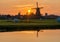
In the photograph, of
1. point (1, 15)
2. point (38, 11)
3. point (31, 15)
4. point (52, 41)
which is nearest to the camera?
point (52, 41)

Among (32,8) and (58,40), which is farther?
(32,8)

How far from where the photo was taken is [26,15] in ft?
379

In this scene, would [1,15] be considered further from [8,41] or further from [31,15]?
[8,41]

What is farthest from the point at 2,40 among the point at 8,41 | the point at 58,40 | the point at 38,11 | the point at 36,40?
the point at 38,11

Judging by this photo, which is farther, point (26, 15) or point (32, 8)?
point (26, 15)

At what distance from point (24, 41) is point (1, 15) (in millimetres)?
108727

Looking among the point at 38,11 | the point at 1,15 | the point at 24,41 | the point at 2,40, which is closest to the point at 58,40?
the point at 24,41

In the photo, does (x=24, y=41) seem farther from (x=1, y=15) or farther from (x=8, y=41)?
(x=1, y=15)

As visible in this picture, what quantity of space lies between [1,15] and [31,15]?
29441 millimetres

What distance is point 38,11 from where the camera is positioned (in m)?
100

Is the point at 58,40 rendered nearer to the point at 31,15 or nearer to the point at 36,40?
the point at 36,40

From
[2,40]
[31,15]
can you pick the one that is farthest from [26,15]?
[2,40]

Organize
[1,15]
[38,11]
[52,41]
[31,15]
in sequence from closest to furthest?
[52,41], [38,11], [31,15], [1,15]

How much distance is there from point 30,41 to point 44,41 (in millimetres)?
1204
